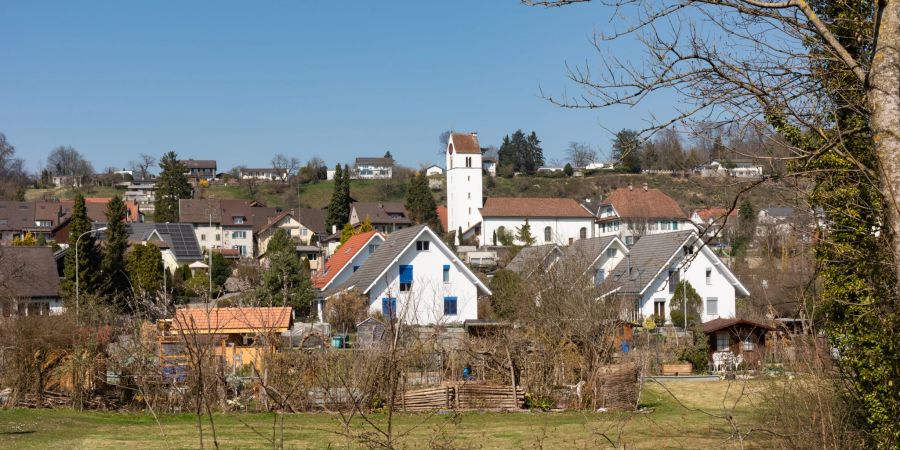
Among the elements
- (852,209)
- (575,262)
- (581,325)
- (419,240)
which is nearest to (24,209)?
(419,240)

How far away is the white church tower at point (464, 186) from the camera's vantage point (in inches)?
3969

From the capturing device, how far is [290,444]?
14938 millimetres

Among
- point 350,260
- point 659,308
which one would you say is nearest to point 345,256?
point 350,260

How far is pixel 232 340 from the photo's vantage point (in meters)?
24.7

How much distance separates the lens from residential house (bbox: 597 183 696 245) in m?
87.0

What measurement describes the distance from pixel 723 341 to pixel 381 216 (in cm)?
7029

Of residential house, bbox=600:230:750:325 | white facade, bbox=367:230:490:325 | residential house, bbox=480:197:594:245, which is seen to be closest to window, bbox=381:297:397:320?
white facade, bbox=367:230:490:325

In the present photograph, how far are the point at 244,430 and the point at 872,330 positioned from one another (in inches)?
449

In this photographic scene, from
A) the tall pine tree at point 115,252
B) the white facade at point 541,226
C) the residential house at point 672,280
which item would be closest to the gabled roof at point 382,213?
the white facade at point 541,226

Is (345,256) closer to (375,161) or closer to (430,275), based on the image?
(430,275)

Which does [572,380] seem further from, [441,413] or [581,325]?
[441,413]

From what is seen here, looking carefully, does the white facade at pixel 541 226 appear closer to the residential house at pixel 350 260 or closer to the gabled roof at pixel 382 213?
the gabled roof at pixel 382 213

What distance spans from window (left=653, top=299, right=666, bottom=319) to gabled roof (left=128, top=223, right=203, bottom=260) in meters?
47.9

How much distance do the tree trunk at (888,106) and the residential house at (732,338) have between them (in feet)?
76.7
